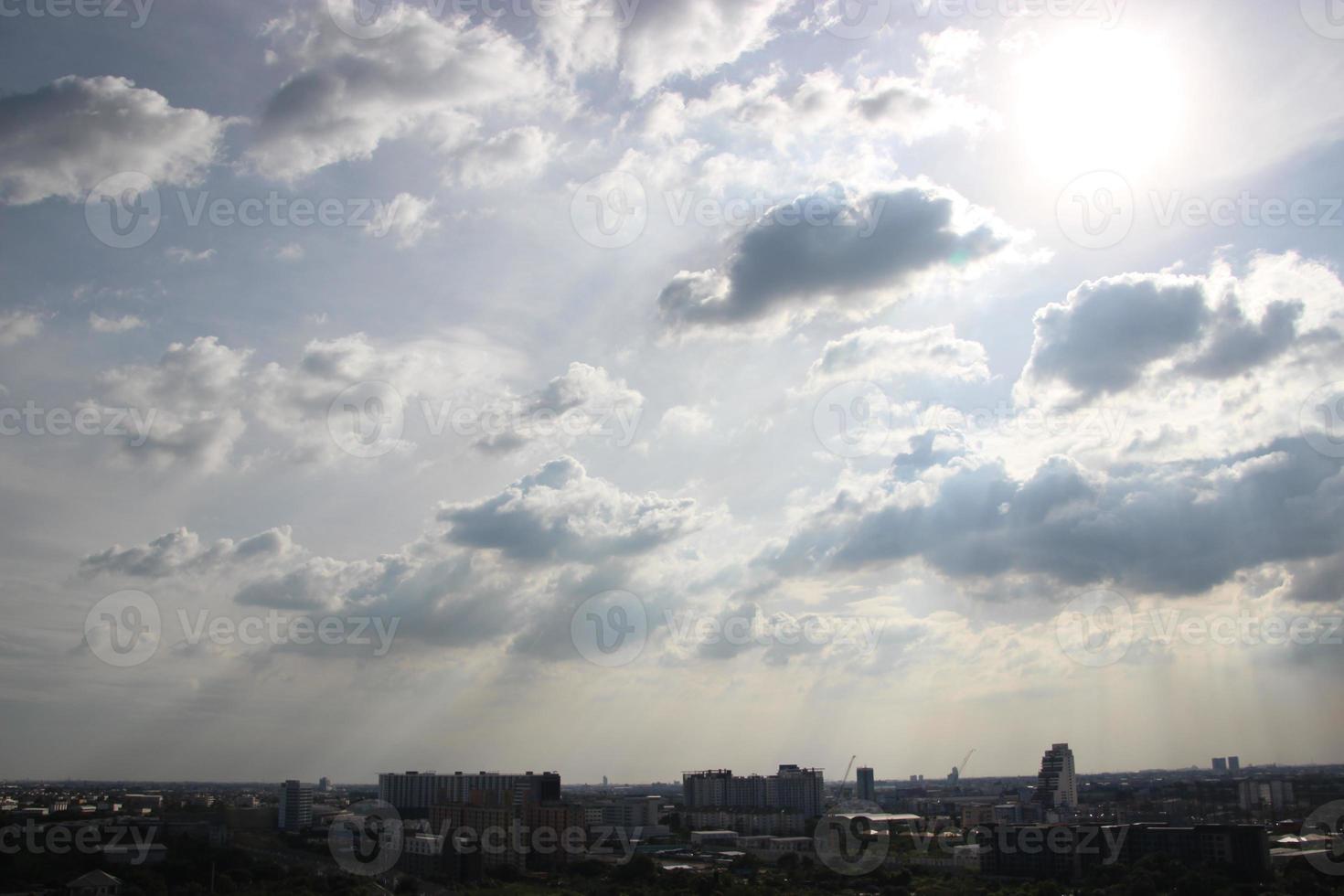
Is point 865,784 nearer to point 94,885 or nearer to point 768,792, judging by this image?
point 768,792

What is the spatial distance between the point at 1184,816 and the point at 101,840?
83364 millimetres

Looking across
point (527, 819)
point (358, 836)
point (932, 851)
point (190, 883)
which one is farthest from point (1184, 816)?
point (190, 883)

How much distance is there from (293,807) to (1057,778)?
8000 centimetres

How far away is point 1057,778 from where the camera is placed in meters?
110

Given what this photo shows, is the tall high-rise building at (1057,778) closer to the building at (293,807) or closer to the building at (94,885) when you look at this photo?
the building at (293,807)

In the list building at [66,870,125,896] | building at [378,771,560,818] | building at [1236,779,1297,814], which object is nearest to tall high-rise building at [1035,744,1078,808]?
building at [1236,779,1297,814]

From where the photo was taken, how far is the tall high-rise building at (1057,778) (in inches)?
4252

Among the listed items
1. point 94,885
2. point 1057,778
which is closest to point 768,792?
point 1057,778

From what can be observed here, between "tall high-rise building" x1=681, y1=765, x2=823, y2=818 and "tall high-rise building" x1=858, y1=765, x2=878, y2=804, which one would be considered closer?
"tall high-rise building" x1=681, y1=765, x2=823, y2=818

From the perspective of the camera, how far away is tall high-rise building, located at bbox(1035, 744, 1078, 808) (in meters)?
108

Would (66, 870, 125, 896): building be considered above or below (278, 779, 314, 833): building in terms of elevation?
above

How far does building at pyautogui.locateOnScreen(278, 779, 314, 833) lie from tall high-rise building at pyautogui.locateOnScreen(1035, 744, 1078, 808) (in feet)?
245

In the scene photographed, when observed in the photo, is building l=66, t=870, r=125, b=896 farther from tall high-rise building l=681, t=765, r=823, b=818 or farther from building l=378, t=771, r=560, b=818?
tall high-rise building l=681, t=765, r=823, b=818

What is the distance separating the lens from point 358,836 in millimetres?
58250
